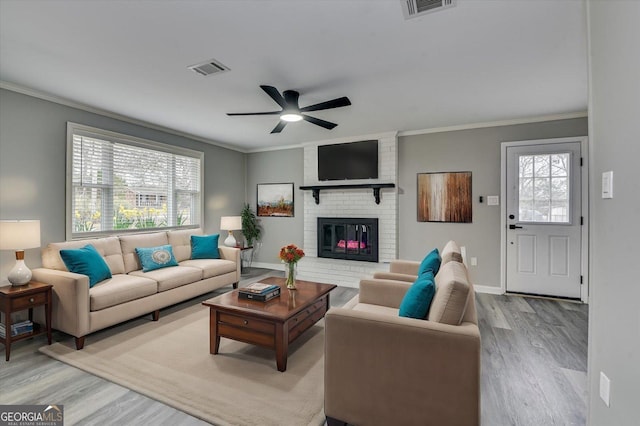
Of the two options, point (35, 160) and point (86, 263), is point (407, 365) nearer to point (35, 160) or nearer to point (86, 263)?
point (86, 263)

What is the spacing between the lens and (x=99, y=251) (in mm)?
3443

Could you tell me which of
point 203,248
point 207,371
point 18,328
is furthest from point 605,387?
point 203,248

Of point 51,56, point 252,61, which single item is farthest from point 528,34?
point 51,56

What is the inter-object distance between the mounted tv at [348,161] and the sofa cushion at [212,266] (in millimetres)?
2155

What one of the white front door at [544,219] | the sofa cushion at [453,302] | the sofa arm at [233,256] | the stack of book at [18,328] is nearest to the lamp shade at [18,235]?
the stack of book at [18,328]

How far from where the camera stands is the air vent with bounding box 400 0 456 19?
177 centimetres

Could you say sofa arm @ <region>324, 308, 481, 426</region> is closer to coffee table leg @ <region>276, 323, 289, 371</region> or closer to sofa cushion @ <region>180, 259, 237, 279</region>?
coffee table leg @ <region>276, 323, 289, 371</region>

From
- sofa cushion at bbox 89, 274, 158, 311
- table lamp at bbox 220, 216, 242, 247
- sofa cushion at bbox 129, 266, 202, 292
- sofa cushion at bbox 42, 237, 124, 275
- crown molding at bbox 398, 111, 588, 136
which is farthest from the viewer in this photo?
table lamp at bbox 220, 216, 242, 247

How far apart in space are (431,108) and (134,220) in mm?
4259

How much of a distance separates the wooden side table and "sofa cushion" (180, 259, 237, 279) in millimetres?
1508

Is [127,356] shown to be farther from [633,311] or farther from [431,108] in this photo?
[431,108]

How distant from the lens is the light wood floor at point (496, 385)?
182cm

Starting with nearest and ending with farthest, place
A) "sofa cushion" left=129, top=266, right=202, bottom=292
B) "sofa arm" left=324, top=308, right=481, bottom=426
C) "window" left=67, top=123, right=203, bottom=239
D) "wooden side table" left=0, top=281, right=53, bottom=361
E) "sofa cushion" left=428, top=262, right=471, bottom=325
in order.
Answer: "sofa arm" left=324, top=308, right=481, bottom=426 → "sofa cushion" left=428, top=262, right=471, bottom=325 → "wooden side table" left=0, top=281, right=53, bottom=361 → "sofa cushion" left=129, top=266, right=202, bottom=292 → "window" left=67, top=123, right=203, bottom=239
